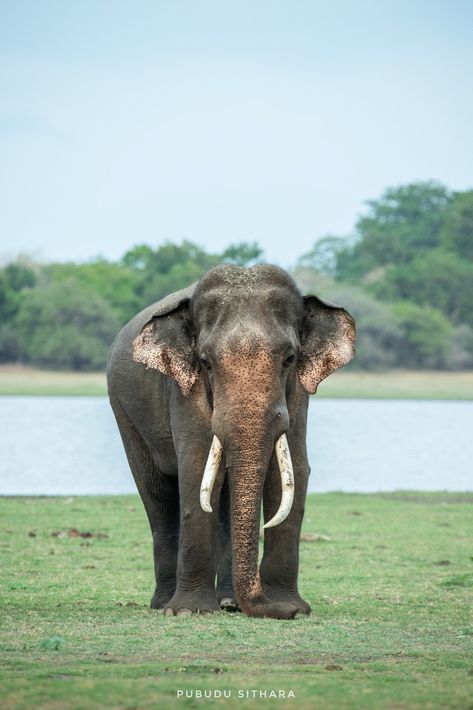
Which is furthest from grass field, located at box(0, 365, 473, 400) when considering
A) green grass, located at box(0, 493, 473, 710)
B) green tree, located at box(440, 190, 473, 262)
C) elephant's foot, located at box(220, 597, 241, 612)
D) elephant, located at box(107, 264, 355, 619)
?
elephant, located at box(107, 264, 355, 619)

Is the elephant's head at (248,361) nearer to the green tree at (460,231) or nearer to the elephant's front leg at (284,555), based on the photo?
the elephant's front leg at (284,555)

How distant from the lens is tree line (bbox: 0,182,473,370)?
3221 inches

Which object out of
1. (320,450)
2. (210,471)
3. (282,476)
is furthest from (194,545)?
(320,450)

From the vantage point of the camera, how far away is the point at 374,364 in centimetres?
8562

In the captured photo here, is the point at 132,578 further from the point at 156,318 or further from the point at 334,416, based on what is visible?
the point at 334,416

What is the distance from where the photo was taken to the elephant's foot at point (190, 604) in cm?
975

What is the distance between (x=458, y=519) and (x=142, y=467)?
26.8 feet

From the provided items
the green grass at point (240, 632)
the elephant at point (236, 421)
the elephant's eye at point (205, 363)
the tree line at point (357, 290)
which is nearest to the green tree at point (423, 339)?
the tree line at point (357, 290)

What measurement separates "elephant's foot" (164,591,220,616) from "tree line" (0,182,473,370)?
6854cm

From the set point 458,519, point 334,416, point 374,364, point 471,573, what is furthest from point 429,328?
point 471,573

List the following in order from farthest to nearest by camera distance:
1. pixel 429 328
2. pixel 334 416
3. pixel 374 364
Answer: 1. pixel 429 328
2. pixel 374 364
3. pixel 334 416

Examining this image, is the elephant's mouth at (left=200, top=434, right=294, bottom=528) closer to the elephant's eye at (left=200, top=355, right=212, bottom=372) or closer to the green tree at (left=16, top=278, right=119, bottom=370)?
the elephant's eye at (left=200, top=355, right=212, bottom=372)

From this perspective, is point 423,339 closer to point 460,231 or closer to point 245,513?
point 460,231

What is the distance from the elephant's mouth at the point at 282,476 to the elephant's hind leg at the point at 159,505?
1.54 metres
